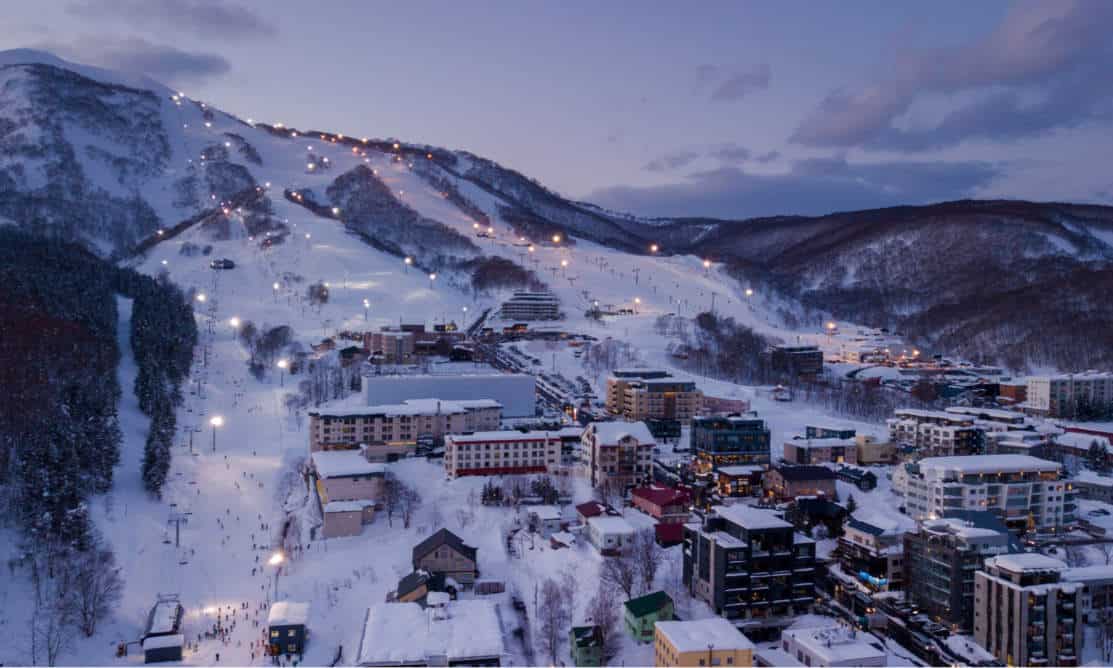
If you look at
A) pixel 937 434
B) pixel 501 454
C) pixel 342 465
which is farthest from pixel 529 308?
pixel 342 465

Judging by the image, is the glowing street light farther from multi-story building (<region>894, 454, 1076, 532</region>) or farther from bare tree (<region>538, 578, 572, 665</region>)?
multi-story building (<region>894, 454, 1076, 532</region>)

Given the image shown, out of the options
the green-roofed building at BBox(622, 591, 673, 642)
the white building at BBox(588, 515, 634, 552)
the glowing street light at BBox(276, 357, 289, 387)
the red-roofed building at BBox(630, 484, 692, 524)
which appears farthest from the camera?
the glowing street light at BBox(276, 357, 289, 387)

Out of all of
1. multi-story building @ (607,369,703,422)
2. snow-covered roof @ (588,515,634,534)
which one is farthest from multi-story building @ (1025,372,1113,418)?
snow-covered roof @ (588,515,634,534)

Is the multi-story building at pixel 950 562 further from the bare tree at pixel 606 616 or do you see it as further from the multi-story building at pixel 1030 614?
the bare tree at pixel 606 616

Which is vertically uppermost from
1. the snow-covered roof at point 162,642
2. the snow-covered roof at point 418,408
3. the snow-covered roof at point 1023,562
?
the snow-covered roof at point 418,408

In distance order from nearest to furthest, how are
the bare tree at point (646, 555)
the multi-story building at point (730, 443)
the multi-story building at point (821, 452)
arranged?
the bare tree at point (646, 555)
the multi-story building at point (730, 443)
the multi-story building at point (821, 452)

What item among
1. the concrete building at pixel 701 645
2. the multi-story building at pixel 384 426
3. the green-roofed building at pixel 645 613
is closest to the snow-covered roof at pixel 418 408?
the multi-story building at pixel 384 426

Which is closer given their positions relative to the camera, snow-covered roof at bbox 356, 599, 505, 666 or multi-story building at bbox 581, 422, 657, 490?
snow-covered roof at bbox 356, 599, 505, 666
